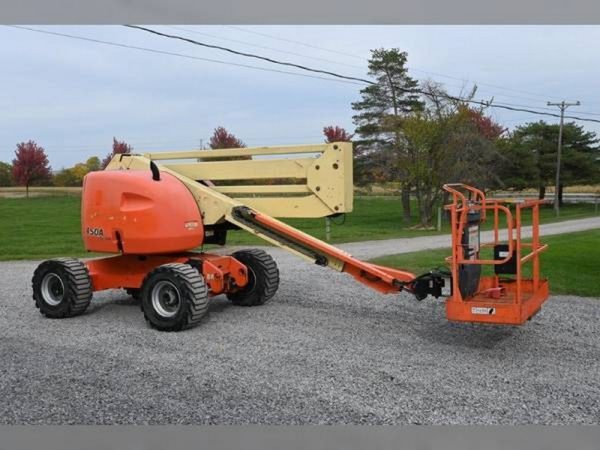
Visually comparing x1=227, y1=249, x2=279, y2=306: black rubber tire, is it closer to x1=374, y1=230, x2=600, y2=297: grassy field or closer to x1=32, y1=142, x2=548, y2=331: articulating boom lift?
x1=32, y1=142, x2=548, y2=331: articulating boom lift

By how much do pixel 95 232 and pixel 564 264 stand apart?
8.39 meters

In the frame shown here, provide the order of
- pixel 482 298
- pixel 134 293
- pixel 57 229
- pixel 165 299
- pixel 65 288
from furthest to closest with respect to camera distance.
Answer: pixel 57 229, pixel 134 293, pixel 65 288, pixel 165 299, pixel 482 298

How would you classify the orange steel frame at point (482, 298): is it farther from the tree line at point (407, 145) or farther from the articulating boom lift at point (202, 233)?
the tree line at point (407, 145)

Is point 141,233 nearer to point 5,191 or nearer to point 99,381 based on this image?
point 99,381

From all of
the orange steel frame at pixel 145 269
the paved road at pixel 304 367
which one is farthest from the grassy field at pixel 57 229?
the paved road at pixel 304 367

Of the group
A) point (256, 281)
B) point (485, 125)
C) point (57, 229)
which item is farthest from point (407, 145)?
point (256, 281)

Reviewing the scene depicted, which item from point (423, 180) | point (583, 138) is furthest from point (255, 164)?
point (583, 138)

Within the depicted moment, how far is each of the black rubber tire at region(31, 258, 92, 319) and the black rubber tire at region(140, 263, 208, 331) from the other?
3.33 feet

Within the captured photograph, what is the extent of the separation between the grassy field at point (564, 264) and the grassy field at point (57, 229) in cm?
234

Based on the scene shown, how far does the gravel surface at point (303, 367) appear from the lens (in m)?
4.54

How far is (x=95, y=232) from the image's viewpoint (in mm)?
7312

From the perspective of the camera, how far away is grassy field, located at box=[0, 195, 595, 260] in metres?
16.4

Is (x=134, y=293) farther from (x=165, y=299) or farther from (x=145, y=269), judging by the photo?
(x=165, y=299)

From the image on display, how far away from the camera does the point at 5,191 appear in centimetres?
2475
